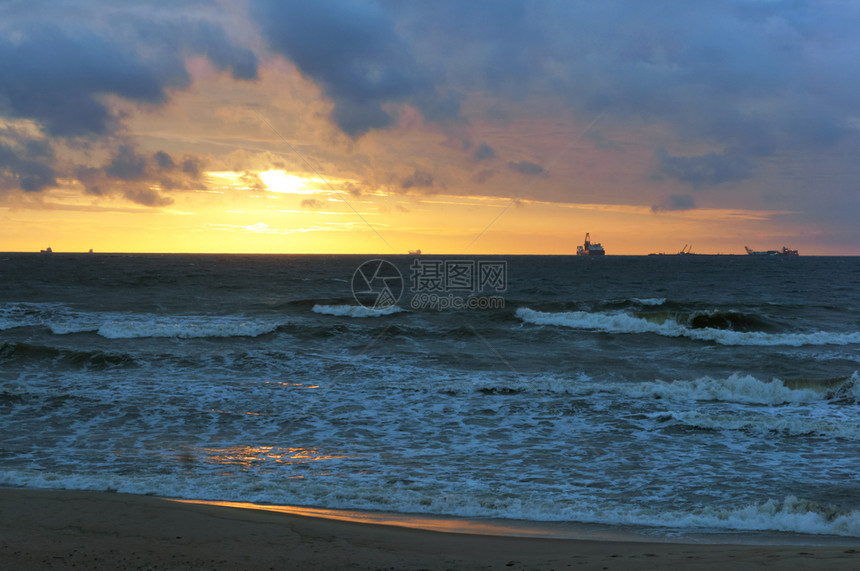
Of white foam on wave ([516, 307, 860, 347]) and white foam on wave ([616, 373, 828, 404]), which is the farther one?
white foam on wave ([516, 307, 860, 347])

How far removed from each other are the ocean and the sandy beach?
0.92 m

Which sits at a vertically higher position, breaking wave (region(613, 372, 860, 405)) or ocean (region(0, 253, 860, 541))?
breaking wave (region(613, 372, 860, 405))

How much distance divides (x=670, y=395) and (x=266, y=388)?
1018 cm

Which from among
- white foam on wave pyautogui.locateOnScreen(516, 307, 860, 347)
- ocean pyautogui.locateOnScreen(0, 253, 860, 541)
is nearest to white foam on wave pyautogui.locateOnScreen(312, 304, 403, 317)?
ocean pyautogui.locateOnScreen(0, 253, 860, 541)

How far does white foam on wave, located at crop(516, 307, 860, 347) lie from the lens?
24.5 meters

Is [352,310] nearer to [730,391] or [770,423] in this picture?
[730,391]

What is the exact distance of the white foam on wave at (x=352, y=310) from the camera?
3362 cm

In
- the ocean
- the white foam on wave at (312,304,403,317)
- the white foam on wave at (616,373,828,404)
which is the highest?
the white foam on wave at (312,304,403,317)

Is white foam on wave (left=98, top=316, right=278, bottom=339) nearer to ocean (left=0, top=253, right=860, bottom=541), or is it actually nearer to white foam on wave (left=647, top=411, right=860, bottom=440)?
ocean (left=0, top=253, right=860, bottom=541)

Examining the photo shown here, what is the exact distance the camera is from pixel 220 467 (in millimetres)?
9055

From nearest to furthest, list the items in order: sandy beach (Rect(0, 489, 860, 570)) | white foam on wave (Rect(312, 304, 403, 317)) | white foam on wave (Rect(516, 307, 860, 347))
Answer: sandy beach (Rect(0, 489, 860, 570)), white foam on wave (Rect(516, 307, 860, 347)), white foam on wave (Rect(312, 304, 403, 317))

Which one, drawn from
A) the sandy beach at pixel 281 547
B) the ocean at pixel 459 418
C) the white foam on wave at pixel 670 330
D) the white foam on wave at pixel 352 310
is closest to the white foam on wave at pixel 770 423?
the ocean at pixel 459 418

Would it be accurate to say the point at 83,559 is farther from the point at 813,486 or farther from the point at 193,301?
the point at 193,301

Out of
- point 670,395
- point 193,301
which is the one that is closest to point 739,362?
point 670,395
